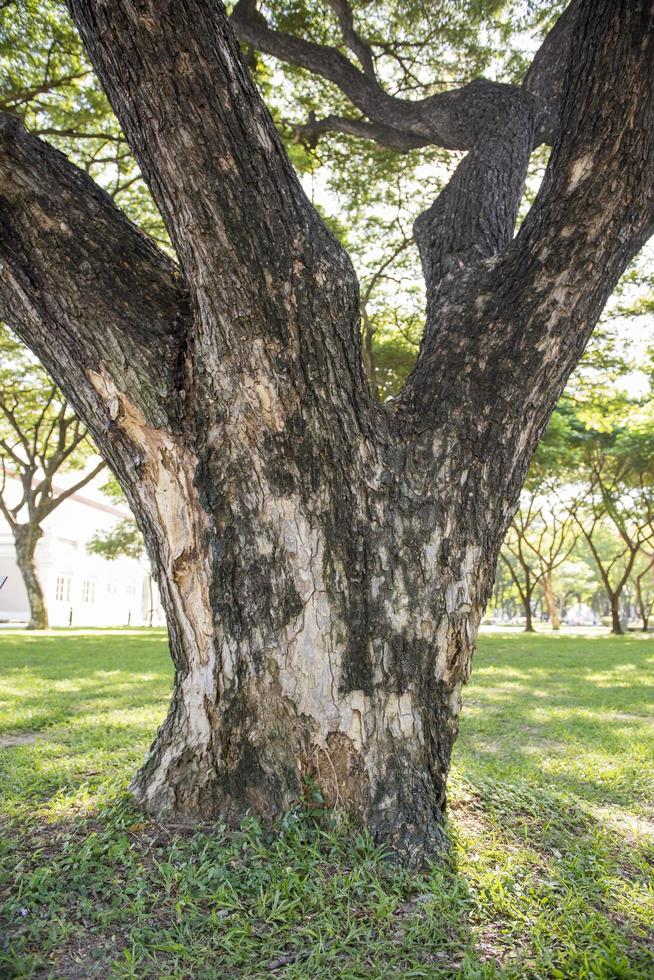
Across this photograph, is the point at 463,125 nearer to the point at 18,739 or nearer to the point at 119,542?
the point at 18,739

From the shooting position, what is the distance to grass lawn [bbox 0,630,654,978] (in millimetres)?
2156

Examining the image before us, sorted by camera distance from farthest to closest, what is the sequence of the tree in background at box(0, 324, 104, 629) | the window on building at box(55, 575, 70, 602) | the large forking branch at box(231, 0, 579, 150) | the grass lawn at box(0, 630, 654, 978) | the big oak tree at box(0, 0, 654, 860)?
1. the window on building at box(55, 575, 70, 602)
2. the tree in background at box(0, 324, 104, 629)
3. the large forking branch at box(231, 0, 579, 150)
4. the big oak tree at box(0, 0, 654, 860)
5. the grass lawn at box(0, 630, 654, 978)

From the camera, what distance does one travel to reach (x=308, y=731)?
2.77 metres

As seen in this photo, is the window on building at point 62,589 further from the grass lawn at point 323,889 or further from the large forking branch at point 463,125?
the grass lawn at point 323,889

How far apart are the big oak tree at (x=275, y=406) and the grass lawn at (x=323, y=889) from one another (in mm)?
212

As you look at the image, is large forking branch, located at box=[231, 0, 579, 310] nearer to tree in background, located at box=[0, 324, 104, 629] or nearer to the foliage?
tree in background, located at box=[0, 324, 104, 629]

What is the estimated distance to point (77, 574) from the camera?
3384 centimetres

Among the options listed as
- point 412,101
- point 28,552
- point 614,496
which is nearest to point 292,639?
point 412,101

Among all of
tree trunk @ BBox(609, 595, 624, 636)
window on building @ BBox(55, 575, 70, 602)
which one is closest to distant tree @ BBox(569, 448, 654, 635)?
tree trunk @ BBox(609, 595, 624, 636)

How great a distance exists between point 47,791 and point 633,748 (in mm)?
3936

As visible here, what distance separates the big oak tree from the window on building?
31.9 metres

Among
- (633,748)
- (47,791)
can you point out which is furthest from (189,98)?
(633,748)

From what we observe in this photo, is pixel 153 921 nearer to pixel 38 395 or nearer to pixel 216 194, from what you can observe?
pixel 216 194

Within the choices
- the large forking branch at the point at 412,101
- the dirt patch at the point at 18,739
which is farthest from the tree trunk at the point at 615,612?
the dirt patch at the point at 18,739
